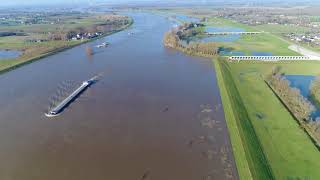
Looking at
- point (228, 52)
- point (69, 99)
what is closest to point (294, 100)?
point (69, 99)

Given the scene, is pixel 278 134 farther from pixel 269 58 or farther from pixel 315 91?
pixel 269 58

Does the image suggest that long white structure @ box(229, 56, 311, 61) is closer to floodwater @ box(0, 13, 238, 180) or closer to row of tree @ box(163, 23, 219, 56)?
row of tree @ box(163, 23, 219, 56)

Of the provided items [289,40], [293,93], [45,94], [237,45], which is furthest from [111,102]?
[289,40]

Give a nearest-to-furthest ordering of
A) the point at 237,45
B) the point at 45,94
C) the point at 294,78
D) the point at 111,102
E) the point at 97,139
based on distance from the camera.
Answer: the point at 97,139, the point at 111,102, the point at 45,94, the point at 294,78, the point at 237,45

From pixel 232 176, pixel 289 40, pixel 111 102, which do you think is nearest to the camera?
pixel 232 176

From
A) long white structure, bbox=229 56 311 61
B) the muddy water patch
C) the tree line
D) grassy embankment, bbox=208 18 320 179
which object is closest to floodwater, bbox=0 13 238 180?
grassy embankment, bbox=208 18 320 179

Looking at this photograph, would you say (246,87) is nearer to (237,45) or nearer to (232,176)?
(232,176)

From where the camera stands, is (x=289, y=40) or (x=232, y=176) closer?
(x=232, y=176)
